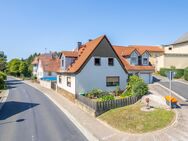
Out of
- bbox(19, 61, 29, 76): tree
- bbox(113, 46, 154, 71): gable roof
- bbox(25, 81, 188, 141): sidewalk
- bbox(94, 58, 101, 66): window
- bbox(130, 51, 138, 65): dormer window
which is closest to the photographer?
bbox(25, 81, 188, 141): sidewalk

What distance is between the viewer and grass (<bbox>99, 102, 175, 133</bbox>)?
1412 cm

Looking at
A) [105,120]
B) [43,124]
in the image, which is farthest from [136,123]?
[43,124]

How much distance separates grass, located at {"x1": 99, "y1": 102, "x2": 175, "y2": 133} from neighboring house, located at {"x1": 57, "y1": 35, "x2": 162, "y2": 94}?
9.28 metres

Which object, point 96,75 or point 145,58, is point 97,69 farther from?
point 145,58

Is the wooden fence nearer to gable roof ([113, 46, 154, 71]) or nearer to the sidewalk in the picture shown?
the sidewalk

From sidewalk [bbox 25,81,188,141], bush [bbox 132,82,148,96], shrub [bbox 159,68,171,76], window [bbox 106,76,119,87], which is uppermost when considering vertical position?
shrub [bbox 159,68,171,76]

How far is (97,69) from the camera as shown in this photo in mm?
27547

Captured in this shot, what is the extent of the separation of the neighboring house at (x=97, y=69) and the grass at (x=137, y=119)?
9275 millimetres

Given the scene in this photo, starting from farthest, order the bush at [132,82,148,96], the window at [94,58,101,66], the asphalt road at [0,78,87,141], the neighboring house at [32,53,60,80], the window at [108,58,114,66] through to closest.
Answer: the neighboring house at [32,53,60,80] → the window at [108,58,114,66] → the window at [94,58,101,66] → the bush at [132,82,148,96] → the asphalt road at [0,78,87,141]

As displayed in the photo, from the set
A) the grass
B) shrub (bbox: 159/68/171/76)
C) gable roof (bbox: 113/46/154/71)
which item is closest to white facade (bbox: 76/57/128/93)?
gable roof (bbox: 113/46/154/71)

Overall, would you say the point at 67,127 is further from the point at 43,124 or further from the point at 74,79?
the point at 74,79

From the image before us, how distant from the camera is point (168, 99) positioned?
720 inches

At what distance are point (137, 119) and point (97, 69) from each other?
13.1 meters

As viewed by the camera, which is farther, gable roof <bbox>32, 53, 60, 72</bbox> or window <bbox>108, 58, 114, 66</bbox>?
gable roof <bbox>32, 53, 60, 72</bbox>
